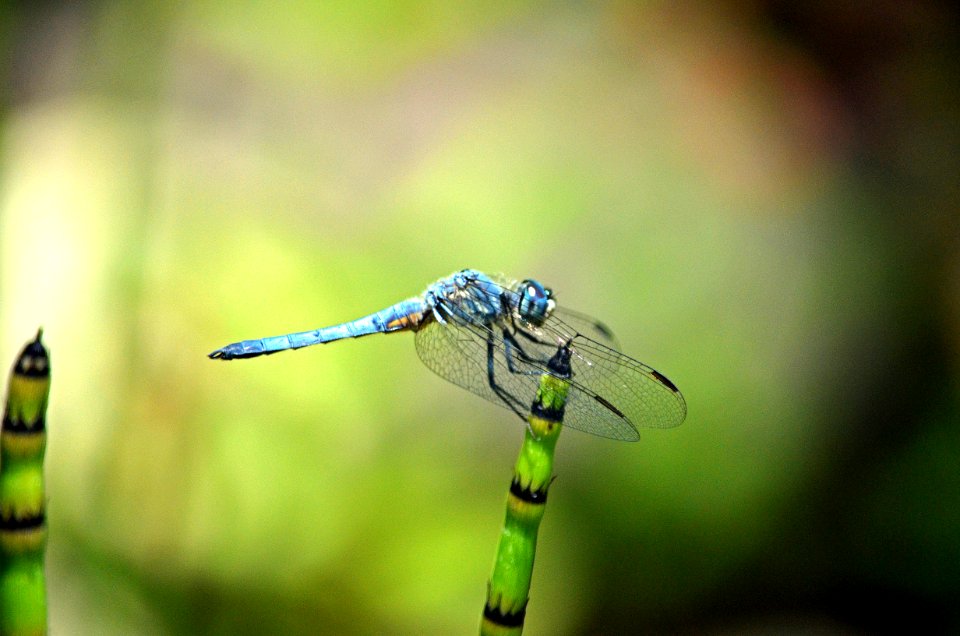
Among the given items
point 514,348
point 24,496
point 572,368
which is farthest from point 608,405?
point 24,496

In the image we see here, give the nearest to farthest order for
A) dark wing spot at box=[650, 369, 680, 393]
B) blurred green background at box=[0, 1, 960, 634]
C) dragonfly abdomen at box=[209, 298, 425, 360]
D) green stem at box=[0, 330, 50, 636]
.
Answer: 1. green stem at box=[0, 330, 50, 636]
2. dark wing spot at box=[650, 369, 680, 393]
3. dragonfly abdomen at box=[209, 298, 425, 360]
4. blurred green background at box=[0, 1, 960, 634]

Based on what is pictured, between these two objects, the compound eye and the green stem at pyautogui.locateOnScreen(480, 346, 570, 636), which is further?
the compound eye

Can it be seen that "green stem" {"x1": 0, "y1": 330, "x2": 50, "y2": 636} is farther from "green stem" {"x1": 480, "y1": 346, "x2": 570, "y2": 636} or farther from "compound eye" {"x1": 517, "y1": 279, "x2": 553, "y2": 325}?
"compound eye" {"x1": 517, "y1": 279, "x2": 553, "y2": 325}

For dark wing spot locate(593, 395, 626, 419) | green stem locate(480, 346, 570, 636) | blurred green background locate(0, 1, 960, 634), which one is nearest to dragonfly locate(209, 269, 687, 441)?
dark wing spot locate(593, 395, 626, 419)

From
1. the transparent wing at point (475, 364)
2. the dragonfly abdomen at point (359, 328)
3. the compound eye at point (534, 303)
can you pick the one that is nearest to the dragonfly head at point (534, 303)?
the compound eye at point (534, 303)

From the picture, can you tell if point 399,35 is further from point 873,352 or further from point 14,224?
point 873,352
